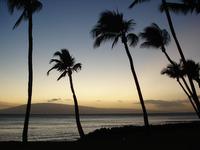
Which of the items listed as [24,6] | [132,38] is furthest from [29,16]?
[132,38]

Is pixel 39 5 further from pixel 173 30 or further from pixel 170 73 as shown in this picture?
pixel 170 73

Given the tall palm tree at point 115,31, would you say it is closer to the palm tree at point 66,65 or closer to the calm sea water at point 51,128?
the palm tree at point 66,65

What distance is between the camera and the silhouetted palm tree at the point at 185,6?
1873cm

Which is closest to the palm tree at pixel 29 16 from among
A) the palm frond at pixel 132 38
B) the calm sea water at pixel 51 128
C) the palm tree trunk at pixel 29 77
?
the palm tree trunk at pixel 29 77

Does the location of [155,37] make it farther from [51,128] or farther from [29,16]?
[51,128]

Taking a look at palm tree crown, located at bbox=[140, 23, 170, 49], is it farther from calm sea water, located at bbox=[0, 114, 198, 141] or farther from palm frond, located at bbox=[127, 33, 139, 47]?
calm sea water, located at bbox=[0, 114, 198, 141]

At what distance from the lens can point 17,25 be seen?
717 inches

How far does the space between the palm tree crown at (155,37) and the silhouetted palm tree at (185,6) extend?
6.70 m

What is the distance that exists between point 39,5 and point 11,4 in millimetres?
2000

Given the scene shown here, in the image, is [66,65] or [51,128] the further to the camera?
[51,128]

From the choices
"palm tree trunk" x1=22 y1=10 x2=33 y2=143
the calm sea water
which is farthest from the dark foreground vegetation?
the calm sea water

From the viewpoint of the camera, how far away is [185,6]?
19047 millimetres

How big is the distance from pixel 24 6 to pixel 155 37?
44.0ft

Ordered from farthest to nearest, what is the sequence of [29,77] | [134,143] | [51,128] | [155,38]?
1. [51,128]
2. [155,38]
3. [29,77]
4. [134,143]
